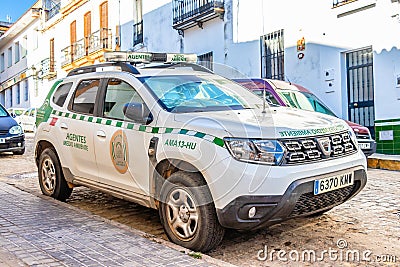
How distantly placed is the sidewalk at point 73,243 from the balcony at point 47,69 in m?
25.4

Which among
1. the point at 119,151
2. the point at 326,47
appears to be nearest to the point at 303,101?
the point at 326,47

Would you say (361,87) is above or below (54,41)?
below

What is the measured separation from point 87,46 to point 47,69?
6550 mm

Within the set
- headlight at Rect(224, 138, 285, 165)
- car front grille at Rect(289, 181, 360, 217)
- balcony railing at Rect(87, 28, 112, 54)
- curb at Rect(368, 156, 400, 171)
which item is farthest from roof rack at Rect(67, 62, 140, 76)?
balcony railing at Rect(87, 28, 112, 54)

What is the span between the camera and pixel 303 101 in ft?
32.2

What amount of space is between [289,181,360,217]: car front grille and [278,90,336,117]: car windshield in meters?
5.03

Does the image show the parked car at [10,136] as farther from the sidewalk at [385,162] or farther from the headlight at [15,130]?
the sidewalk at [385,162]

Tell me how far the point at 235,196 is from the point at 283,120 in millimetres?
934

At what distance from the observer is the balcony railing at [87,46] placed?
23.2 metres

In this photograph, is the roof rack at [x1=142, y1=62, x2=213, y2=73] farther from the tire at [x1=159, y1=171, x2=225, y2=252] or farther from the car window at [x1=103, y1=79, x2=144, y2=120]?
the tire at [x1=159, y1=171, x2=225, y2=252]

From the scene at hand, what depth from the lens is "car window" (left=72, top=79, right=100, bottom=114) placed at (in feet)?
18.5

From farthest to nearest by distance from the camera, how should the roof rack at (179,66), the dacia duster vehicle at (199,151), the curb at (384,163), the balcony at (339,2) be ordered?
the balcony at (339,2) < the curb at (384,163) < the roof rack at (179,66) < the dacia duster vehicle at (199,151)

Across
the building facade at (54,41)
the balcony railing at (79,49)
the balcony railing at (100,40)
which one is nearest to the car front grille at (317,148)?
the building facade at (54,41)

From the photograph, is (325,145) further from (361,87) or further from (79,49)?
(79,49)
